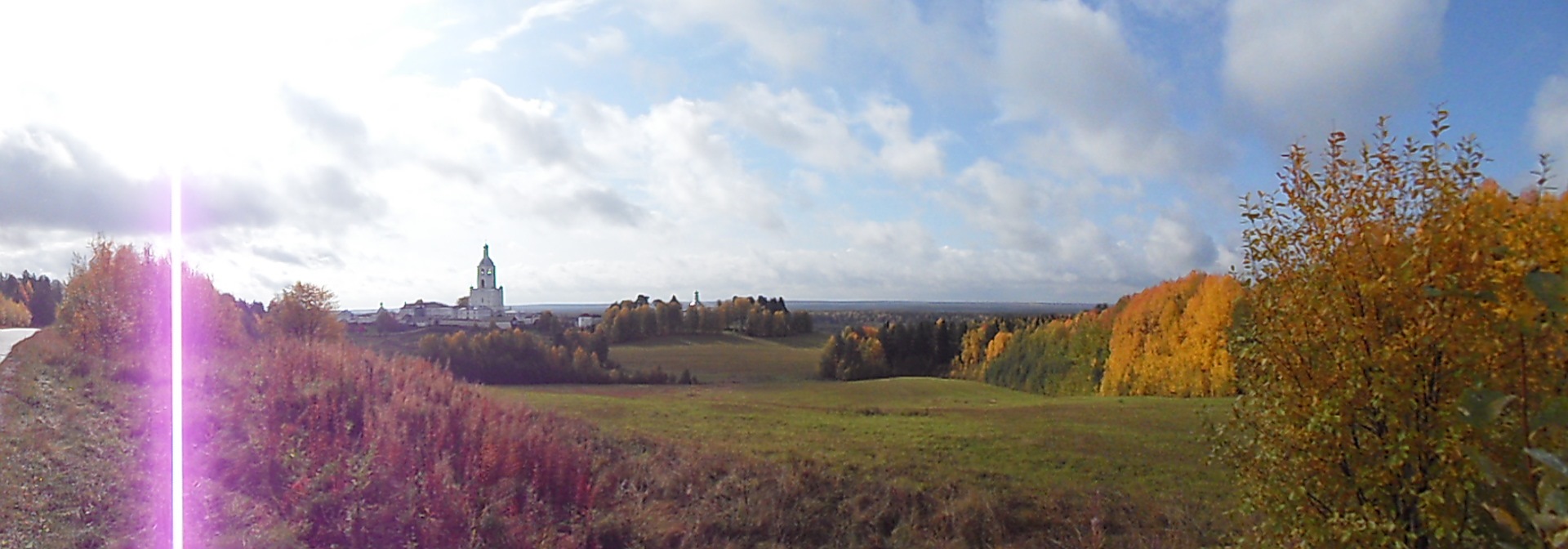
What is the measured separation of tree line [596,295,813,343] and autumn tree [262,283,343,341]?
36.3 meters

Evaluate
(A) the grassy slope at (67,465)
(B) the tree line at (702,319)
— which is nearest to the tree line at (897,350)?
(B) the tree line at (702,319)

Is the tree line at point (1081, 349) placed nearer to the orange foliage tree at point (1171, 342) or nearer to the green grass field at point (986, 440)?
the orange foliage tree at point (1171, 342)

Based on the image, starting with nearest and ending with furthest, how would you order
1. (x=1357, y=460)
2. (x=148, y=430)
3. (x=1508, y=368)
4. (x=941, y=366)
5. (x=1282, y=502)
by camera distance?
1. (x=1508, y=368)
2. (x=1357, y=460)
3. (x=1282, y=502)
4. (x=148, y=430)
5. (x=941, y=366)

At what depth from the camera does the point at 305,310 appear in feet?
124

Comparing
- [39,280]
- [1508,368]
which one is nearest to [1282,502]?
[1508,368]

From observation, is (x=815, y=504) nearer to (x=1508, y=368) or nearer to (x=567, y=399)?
(x=1508, y=368)

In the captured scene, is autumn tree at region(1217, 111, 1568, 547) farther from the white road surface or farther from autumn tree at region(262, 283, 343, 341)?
autumn tree at region(262, 283, 343, 341)

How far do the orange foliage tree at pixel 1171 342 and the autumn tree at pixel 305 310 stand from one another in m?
40.0

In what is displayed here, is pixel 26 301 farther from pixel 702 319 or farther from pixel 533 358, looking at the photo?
pixel 702 319

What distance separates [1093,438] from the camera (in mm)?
22922

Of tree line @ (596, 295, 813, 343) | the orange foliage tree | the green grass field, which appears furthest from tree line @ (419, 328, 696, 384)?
the orange foliage tree

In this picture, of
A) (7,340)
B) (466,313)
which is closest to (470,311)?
(466,313)

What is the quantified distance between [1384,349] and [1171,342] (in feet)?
156

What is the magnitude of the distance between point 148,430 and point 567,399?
19.6 meters
